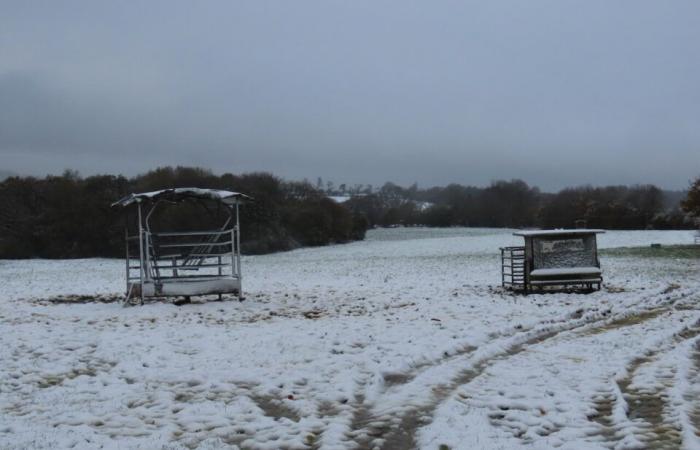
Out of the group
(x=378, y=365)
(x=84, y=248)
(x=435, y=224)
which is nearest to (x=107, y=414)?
(x=378, y=365)

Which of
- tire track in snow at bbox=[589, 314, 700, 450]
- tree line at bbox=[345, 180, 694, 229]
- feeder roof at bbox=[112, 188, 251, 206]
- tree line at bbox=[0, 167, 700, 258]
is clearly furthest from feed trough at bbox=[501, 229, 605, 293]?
tree line at bbox=[345, 180, 694, 229]

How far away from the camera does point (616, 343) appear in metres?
9.64

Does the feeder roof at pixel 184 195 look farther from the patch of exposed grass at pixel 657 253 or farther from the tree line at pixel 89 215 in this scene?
the tree line at pixel 89 215

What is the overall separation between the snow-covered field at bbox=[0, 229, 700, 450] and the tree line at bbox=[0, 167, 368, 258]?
3436cm

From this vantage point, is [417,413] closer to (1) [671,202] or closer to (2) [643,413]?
(2) [643,413]

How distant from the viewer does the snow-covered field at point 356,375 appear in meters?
5.88

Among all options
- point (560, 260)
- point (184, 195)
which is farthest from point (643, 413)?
point (184, 195)

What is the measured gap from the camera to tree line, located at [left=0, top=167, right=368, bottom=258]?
48594mm

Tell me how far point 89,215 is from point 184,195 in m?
37.6

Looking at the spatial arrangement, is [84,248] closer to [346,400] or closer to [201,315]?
[201,315]

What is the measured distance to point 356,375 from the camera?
313 inches

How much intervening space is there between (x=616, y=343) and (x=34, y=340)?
9.25 m

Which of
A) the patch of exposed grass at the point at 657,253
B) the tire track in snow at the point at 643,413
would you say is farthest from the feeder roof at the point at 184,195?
the patch of exposed grass at the point at 657,253

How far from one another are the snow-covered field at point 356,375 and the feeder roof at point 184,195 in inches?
101
